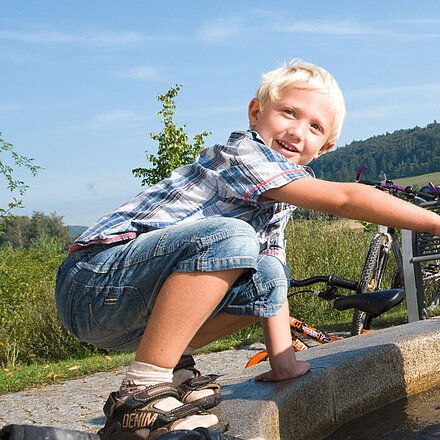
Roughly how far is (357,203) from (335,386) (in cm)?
74

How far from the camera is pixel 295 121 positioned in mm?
2764

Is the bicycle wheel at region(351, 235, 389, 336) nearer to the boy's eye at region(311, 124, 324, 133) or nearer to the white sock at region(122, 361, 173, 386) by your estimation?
the boy's eye at region(311, 124, 324, 133)

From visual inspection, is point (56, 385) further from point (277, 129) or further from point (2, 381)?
point (277, 129)

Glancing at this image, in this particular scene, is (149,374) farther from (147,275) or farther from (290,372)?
(290,372)

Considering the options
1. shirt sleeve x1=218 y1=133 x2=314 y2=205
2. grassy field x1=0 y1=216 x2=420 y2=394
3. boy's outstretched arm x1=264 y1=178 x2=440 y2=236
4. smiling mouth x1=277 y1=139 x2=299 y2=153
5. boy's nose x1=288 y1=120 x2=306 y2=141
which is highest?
boy's nose x1=288 y1=120 x2=306 y2=141

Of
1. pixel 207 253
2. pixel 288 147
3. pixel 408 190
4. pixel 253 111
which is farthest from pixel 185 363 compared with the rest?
pixel 408 190

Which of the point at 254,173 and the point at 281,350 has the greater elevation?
the point at 254,173

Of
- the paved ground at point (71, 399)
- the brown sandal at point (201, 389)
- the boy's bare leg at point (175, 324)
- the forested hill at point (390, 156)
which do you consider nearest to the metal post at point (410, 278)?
the paved ground at point (71, 399)

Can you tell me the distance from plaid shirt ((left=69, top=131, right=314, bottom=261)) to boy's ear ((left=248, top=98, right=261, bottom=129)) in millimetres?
216

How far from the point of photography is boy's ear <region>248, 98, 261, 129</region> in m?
2.91

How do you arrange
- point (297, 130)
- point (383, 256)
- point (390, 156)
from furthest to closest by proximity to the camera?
point (390, 156) → point (383, 256) → point (297, 130)

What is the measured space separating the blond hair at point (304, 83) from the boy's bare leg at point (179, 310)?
31.0 inches

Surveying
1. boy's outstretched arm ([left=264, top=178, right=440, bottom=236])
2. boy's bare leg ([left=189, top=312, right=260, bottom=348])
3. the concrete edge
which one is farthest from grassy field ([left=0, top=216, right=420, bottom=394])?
boy's outstretched arm ([left=264, top=178, right=440, bottom=236])

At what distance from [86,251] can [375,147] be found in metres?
64.6
